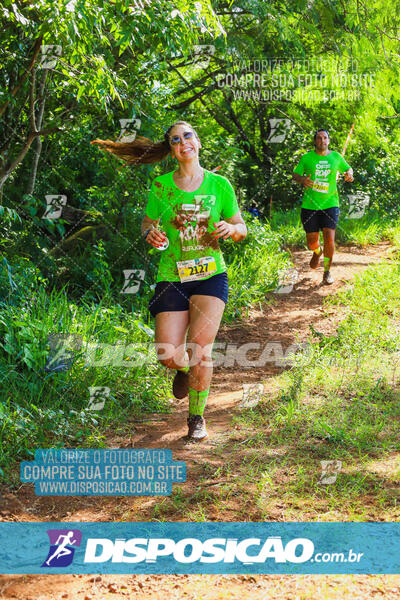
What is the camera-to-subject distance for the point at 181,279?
4582 mm

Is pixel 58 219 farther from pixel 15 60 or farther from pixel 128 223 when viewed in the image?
pixel 15 60

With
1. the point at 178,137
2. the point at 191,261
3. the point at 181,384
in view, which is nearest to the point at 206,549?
the point at 181,384

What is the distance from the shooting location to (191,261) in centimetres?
454

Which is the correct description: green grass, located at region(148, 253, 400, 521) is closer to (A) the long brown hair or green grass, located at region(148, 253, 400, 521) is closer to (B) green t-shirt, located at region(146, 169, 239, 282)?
(B) green t-shirt, located at region(146, 169, 239, 282)

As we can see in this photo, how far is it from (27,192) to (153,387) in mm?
2816

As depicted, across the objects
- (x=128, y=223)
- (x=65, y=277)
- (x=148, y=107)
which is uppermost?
(x=148, y=107)

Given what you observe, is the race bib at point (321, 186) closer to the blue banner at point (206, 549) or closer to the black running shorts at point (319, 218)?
the black running shorts at point (319, 218)

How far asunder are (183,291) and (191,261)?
0.74 ft

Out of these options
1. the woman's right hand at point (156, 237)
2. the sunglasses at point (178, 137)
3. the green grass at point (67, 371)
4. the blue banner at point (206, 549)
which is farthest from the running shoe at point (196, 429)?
the sunglasses at point (178, 137)

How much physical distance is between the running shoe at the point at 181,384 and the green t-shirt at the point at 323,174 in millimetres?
4590

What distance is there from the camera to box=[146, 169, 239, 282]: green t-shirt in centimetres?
454

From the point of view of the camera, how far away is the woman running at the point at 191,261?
4.54 metres

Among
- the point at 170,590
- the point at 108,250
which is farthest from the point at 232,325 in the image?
the point at 170,590

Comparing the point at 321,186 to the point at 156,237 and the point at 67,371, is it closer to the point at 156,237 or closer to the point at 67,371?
the point at 67,371
